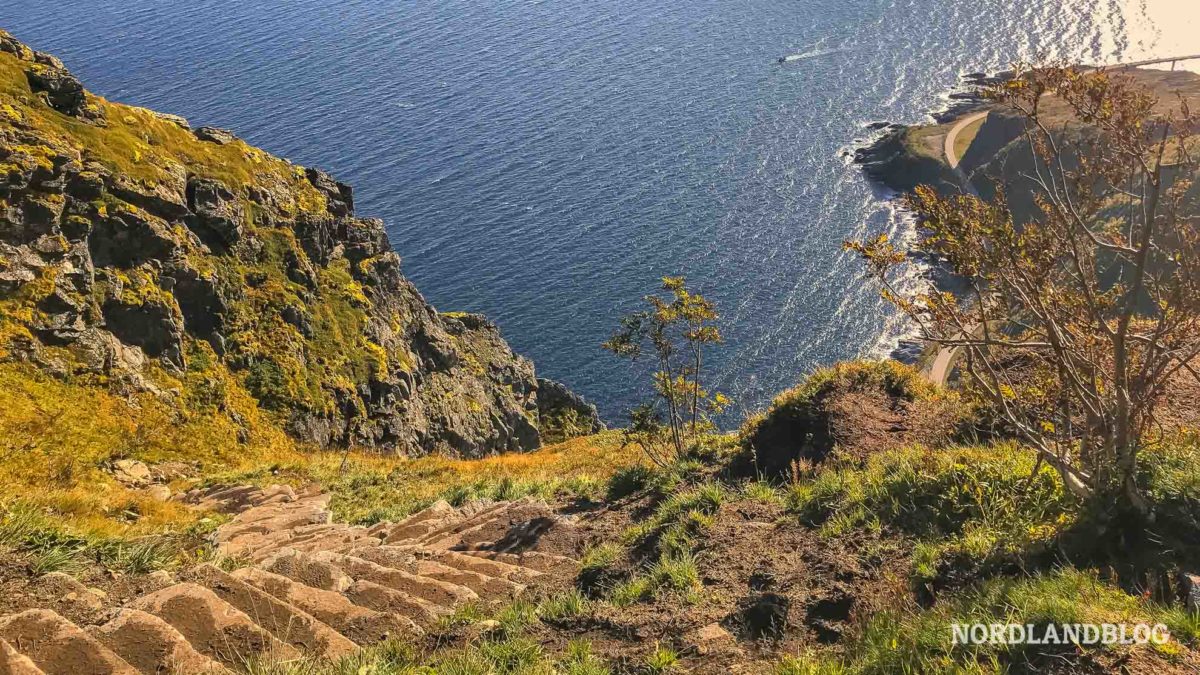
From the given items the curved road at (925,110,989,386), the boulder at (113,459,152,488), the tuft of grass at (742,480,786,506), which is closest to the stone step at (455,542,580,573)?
the tuft of grass at (742,480,786,506)

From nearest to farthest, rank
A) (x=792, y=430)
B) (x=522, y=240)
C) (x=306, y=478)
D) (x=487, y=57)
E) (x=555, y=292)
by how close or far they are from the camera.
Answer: (x=792, y=430), (x=306, y=478), (x=555, y=292), (x=522, y=240), (x=487, y=57)

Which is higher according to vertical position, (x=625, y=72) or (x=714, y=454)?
(x=625, y=72)

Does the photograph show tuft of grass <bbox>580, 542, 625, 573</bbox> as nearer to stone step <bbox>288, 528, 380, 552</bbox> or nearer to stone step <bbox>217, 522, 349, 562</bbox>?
stone step <bbox>288, 528, 380, 552</bbox>

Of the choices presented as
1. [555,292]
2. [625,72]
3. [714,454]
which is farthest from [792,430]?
[625,72]

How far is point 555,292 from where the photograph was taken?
8606cm

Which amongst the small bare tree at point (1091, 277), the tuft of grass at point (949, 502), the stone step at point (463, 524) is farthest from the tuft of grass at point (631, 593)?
the stone step at point (463, 524)

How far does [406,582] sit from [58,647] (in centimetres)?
472

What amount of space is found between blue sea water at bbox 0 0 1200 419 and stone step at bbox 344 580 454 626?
6064cm

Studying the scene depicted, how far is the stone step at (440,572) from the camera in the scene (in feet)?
41.2

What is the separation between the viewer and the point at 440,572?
43.6ft

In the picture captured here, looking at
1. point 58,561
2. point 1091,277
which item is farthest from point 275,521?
point 1091,277

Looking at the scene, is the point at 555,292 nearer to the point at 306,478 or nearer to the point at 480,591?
the point at 306,478

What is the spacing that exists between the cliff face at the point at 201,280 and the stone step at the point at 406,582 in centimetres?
2059

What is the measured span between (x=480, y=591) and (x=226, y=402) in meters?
25.0
